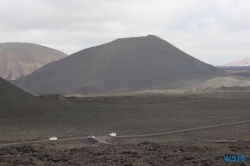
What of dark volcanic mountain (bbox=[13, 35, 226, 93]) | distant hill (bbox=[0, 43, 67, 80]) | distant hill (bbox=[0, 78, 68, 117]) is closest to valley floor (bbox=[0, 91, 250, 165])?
distant hill (bbox=[0, 78, 68, 117])

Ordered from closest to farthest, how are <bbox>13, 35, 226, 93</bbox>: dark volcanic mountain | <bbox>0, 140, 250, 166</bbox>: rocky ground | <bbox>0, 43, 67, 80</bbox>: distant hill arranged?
<bbox>0, 140, 250, 166</bbox>: rocky ground → <bbox>13, 35, 226, 93</bbox>: dark volcanic mountain → <bbox>0, 43, 67, 80</bbox>: distant hill

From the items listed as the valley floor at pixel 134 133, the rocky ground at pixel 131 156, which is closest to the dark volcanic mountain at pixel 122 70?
the valley floor at pixel 134 133

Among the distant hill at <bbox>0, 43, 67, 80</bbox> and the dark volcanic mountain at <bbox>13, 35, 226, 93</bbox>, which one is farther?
the distant hill at <bbox>0, 43, 67, 80</bbox>

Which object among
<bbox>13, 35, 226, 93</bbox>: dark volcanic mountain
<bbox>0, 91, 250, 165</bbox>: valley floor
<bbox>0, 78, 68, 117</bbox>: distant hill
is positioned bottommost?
<bbox>0, 91, 250, 165</bbox>: valley floor

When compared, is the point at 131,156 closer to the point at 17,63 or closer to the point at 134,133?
the point at 134,133

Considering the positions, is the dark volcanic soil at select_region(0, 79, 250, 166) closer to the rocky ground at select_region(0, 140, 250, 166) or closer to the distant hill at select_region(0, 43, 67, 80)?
the rocky ground at select_region(0, 140, 250, 166)

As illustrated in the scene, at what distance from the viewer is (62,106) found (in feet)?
165

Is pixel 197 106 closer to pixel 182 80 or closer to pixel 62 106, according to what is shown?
pixel 62 106

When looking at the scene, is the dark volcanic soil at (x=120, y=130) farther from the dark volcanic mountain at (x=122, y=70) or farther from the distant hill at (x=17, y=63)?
the distant hill at (x=17, y=63)

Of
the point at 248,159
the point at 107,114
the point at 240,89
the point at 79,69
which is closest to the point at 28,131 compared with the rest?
the point at 107,114

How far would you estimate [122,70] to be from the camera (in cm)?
12338

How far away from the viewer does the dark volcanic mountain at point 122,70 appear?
111875mm

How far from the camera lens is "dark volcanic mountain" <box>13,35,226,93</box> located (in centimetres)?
11188

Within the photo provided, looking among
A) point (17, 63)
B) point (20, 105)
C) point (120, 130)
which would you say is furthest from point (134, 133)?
point (17, 63)
